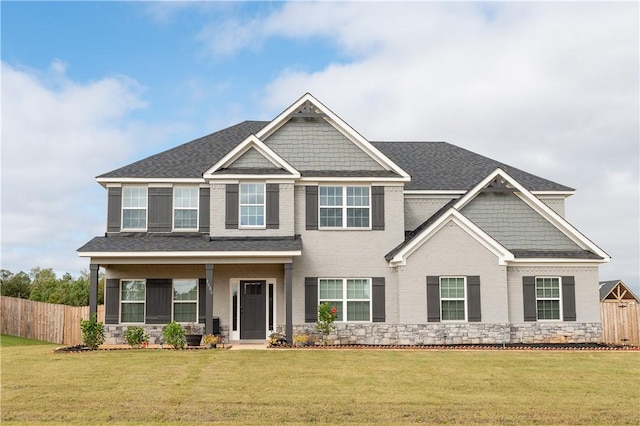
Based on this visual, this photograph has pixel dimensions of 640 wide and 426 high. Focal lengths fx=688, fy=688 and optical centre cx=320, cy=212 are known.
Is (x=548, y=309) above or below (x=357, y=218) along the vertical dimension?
below

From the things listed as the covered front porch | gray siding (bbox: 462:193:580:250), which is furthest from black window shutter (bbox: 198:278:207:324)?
gray siding (bbox: 462:193:580:250)

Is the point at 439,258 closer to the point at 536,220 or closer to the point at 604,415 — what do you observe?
the point at 536,220

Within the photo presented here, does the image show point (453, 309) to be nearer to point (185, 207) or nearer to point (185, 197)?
point (185, 207)

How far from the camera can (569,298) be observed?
24.7 meters

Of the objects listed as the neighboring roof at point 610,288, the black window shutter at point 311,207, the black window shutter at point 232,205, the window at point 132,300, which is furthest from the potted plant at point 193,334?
the neighboring roof at point 610,288

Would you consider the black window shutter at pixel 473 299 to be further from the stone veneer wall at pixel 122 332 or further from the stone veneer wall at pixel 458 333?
the stone veneer wall at pixel 122 332

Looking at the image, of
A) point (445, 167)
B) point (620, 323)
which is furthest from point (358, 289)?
point (620, 323)

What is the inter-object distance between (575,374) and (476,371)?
2.41m

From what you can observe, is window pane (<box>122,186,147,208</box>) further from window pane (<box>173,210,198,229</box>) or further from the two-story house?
window pane (<box>173,210,198,229</box>)

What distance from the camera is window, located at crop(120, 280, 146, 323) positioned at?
24500mm

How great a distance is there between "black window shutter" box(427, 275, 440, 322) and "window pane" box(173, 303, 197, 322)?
27.2 feet

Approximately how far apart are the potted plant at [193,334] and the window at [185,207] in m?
3.53

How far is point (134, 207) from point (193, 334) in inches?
207

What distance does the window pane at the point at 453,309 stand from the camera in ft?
78.2
